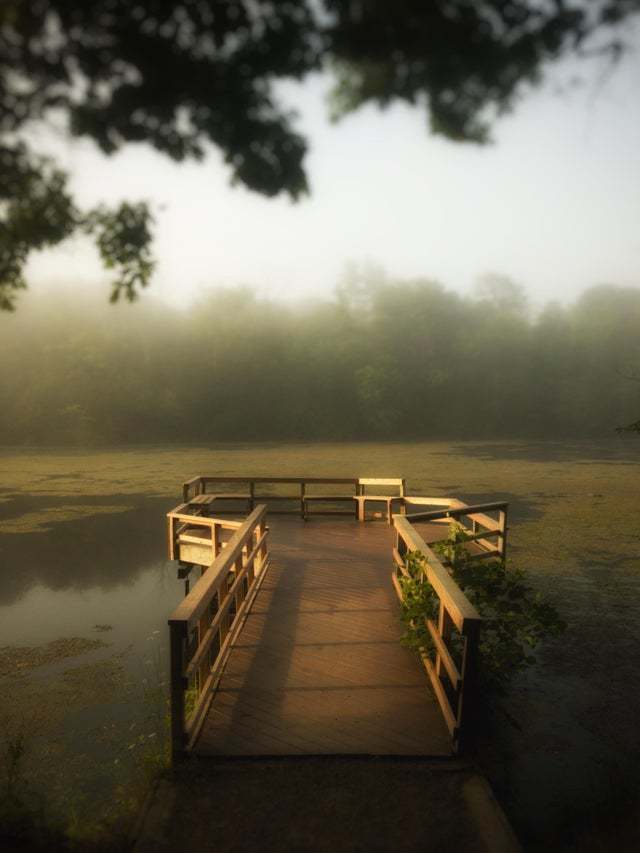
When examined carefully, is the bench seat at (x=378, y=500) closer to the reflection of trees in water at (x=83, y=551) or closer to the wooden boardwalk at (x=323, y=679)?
the wooden boardwalk at (x=323, y=679)

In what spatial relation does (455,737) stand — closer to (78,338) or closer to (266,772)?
(266,772)

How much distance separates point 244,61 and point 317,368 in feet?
147

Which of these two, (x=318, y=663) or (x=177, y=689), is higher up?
(x=177, y=689)

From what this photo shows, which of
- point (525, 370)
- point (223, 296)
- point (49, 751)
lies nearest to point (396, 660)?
point (49, 751)

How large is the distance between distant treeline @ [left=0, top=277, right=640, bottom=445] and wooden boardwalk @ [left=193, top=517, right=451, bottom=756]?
36.7 metres

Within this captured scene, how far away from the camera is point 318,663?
4.81 m

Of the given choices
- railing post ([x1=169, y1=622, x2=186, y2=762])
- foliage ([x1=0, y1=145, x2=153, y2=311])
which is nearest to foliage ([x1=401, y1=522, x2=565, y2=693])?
railing post ([x1=169, y1=622, x2=186, y2=762])

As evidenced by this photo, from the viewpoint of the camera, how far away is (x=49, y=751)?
580cm

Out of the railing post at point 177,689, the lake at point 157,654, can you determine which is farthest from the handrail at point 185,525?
the railing post at point 177,689

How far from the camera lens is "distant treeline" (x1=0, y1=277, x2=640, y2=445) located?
4212 centimetres

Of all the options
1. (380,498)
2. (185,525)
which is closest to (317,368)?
(380,498)

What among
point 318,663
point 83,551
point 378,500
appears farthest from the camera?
point 83,551

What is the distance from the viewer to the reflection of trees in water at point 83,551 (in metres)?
11.1

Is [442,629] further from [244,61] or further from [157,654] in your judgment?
[157,654]
